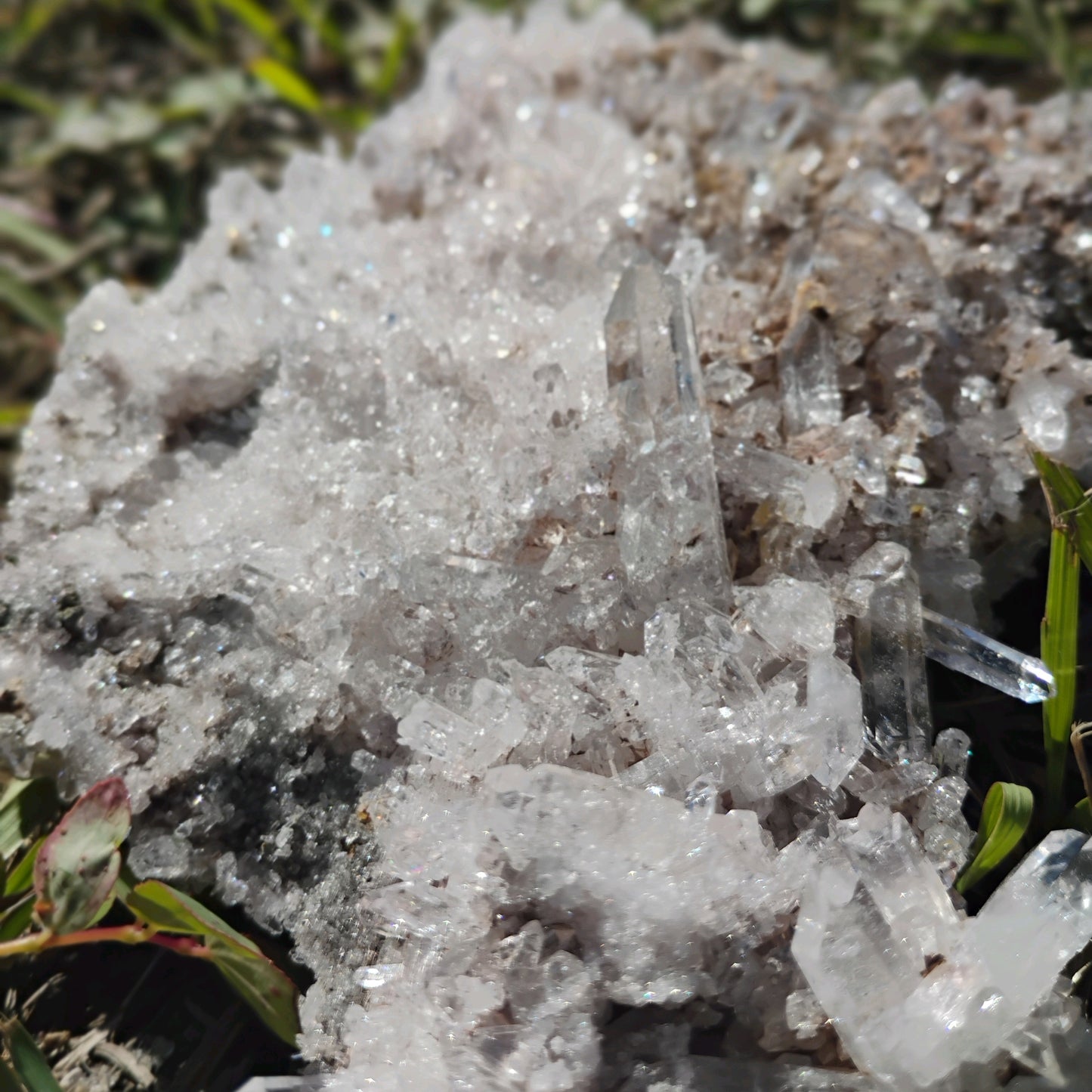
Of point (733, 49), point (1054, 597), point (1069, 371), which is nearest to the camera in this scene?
point (1054, 597)

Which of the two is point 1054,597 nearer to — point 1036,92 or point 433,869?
point 433,869

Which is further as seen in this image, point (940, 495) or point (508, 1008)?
point (940, 495)

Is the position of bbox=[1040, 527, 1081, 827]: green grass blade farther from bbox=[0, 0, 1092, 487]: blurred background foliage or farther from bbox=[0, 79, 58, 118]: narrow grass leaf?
bbox=[0, 79, 58, 118]: narrow grass leaf

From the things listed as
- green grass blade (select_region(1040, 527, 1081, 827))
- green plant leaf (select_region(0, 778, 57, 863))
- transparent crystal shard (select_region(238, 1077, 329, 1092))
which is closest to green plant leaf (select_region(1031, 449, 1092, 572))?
green grass blade (select_region(1040, 527, 1081, 827))

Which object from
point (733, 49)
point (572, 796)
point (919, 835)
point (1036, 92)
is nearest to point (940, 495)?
point (919, 835)

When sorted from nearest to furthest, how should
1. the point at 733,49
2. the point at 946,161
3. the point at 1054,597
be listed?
the point at 1054,597 → the point at 946,161 → the point at 733,49

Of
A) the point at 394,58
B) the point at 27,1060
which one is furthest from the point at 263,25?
the point at 27,1060
